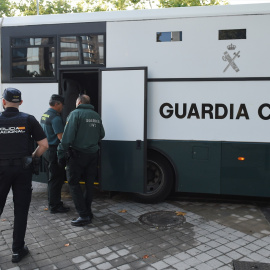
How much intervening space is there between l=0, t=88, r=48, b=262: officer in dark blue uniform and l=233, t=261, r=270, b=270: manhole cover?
8.11 ft

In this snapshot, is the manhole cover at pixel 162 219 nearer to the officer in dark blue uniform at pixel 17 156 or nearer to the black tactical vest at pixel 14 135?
the officer in dark blue uniform at pixel 17 156

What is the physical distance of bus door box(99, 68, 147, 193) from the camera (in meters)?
5.34

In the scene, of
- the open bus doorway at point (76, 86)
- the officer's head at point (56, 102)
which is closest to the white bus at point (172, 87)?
the officer's head at point (56, 102)

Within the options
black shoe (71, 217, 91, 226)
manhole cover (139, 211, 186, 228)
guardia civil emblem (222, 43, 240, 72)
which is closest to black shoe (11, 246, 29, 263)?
black shoe (71, 217, 91, 226)

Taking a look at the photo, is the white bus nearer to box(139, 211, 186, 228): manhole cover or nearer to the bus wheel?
the bus wheel

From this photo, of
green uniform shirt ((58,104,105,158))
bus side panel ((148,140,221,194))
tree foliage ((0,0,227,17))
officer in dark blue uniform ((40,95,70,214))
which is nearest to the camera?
green uniform shirt ((58,104,105,158))

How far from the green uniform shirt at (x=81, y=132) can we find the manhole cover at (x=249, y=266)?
8.09 feet

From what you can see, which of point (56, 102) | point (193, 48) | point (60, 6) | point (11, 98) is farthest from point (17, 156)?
point (60, 6)

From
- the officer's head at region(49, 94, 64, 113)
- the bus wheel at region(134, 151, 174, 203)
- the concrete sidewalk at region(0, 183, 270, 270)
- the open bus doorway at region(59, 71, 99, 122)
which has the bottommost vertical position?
the concrete sidewalk at region(0, 183, 270, 270)

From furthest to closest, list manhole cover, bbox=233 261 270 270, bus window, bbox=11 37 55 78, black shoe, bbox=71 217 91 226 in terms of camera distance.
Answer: bus window, bbox=11 37 55 78
black shoe, bbox=71 217 91 226
manhole cover, bbox=233 261 270 270

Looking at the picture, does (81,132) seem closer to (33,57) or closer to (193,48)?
(33,57)

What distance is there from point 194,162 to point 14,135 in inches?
118

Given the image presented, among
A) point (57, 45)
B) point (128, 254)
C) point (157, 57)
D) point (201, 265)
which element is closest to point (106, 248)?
point (128, 254)

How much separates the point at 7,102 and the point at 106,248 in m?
2.15
